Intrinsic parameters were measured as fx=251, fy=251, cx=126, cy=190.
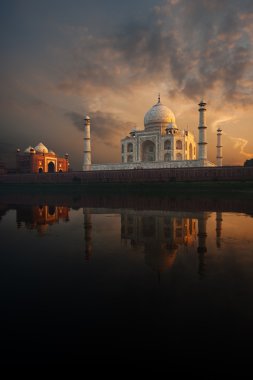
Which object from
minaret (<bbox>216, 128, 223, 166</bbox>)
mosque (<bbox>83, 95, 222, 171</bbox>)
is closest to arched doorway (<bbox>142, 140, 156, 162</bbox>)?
mosque (<bbox>83, 95, 222, 171</bbox>)

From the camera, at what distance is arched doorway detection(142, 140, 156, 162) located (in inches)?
1503

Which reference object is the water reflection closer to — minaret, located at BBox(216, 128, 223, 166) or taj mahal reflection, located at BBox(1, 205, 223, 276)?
taj mahal reflection, located at BBox(1, 205, 223, 276)

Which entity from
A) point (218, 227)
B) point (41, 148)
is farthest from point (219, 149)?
point (218, 227)

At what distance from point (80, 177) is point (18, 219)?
20.1 meters

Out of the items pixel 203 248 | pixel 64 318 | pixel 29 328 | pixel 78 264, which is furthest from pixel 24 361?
pixel 203 248

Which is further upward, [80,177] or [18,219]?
[80,177]

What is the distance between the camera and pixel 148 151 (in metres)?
38.8

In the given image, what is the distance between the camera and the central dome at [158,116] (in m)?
37.5

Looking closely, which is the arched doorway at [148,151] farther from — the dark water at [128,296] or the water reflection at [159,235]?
the dark water at [128,296]

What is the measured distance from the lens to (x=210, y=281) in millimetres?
3830

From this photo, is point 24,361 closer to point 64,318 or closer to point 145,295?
point 64,318

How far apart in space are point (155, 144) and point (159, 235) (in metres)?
30.0

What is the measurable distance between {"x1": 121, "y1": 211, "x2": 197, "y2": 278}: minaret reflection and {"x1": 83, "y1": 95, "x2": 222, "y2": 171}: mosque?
20.7 m

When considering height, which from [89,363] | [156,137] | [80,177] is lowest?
[89,363]
